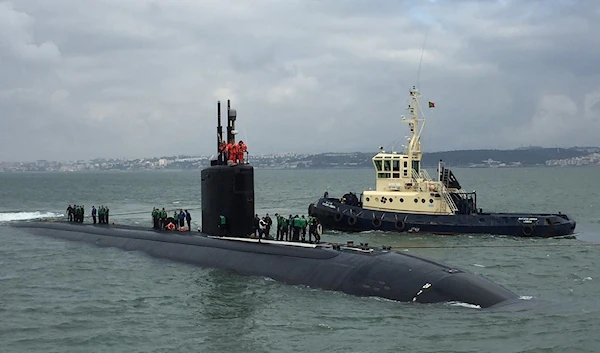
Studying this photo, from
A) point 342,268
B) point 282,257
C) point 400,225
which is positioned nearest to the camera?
point 342,268

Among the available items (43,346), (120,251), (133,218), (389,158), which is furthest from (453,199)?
(43,346)

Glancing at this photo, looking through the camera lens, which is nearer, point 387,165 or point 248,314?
point 248,314

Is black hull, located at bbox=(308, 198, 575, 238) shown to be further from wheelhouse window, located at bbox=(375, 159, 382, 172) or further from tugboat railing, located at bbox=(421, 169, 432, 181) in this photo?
tugboat railing, located at bbox=(421, 169, 432, 181)

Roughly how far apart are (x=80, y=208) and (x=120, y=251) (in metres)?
9.66

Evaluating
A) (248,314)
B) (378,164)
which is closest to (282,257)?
(248,314)

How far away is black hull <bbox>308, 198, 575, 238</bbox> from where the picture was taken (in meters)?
36.7

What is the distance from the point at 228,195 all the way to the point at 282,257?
3.54 m

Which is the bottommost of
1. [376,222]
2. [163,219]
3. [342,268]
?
[376,222]

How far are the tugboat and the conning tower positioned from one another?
16.4 m

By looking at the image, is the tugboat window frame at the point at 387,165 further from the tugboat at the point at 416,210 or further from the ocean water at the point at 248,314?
the ocean water at the point at 248,314

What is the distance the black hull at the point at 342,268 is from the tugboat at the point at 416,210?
15412 millimetres

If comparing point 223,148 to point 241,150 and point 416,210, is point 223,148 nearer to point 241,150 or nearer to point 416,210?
point 241,150

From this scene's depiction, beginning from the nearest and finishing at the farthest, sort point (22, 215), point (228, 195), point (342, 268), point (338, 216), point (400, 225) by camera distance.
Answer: point (342, 268) → point (228, 195) → point (400, 225) → point (338, 216) → point (22, 215)

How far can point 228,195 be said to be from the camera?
23.3 meters
